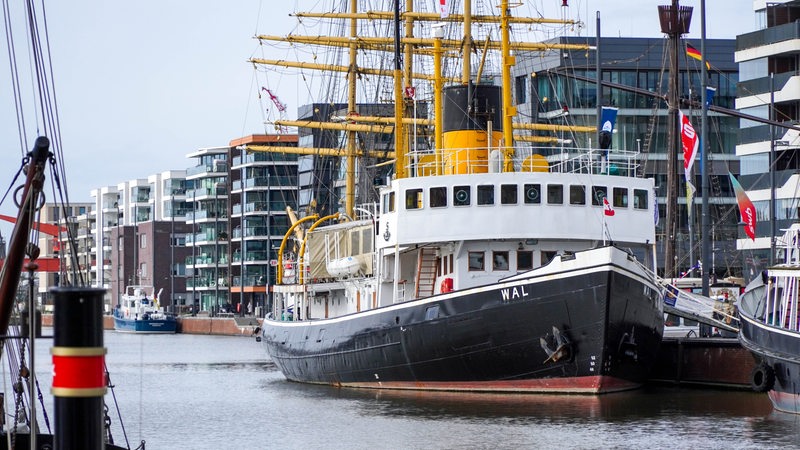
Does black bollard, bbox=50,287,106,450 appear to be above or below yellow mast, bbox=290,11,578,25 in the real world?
below

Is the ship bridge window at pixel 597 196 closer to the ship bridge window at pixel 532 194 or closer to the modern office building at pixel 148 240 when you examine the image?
the ship bridge window at pixel 532 194

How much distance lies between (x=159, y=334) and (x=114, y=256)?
56501mm

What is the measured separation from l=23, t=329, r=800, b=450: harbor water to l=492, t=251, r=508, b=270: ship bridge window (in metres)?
3.75

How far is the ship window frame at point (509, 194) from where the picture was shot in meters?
38.6

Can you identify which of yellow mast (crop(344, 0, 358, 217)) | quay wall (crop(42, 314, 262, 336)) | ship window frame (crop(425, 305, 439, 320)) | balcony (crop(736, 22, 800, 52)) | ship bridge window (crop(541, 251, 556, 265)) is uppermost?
balcony (crop(736, 22, 800, 52))

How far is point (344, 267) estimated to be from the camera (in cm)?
4628

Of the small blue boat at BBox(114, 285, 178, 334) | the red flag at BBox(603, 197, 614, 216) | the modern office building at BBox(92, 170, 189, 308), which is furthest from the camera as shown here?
the modern office building at BBox(92, 170, 189, 308)

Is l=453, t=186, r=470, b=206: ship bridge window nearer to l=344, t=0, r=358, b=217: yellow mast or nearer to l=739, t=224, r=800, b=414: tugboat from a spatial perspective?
l=739, t=224, r=800, b=414: tugboat

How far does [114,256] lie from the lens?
18100 cm

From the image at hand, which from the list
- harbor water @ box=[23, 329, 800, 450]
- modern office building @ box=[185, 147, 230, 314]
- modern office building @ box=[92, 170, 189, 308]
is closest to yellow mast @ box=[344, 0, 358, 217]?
harbor water @ box=[23, 329, 800, 450]

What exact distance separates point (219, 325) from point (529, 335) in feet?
278

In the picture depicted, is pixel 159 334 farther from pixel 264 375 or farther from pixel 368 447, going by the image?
pixel 368 447

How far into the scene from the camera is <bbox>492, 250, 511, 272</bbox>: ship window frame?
39.1m

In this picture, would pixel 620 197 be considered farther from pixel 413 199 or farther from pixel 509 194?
pixel 413 199
